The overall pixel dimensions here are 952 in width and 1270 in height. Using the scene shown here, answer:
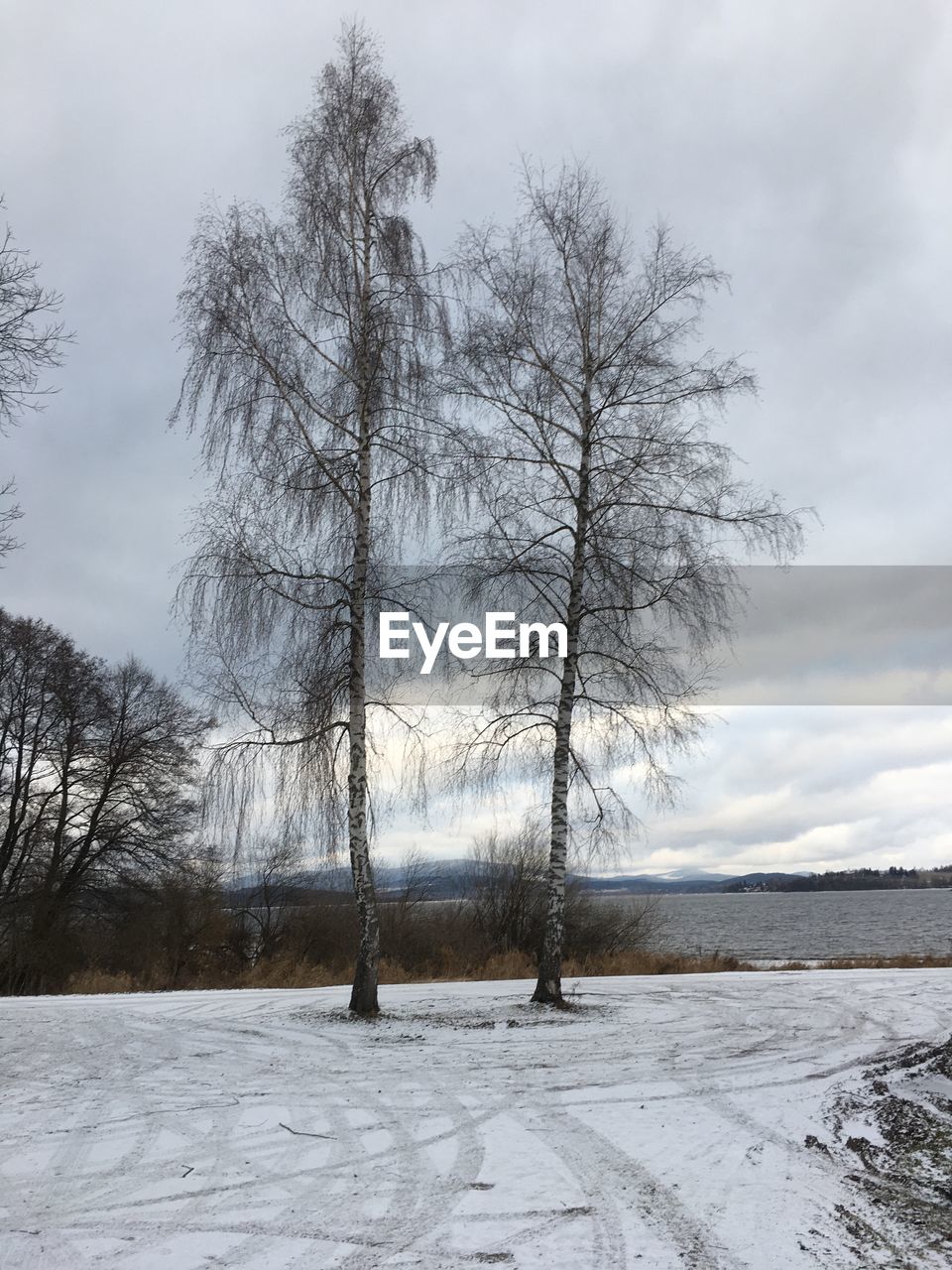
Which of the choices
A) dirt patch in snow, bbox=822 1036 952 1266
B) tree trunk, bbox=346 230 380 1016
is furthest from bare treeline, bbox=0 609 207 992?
dirt patch in snow, bbox=822 1036 952 1266

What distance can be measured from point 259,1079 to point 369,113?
12.9 meters

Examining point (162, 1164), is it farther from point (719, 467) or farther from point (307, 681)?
point (719, 467)

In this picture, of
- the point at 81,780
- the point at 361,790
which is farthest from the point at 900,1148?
the point at 81,780

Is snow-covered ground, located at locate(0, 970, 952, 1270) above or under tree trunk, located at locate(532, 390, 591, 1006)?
under

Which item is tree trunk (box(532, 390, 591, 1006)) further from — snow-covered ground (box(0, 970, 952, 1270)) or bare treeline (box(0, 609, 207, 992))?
bare treeline (box(0, 609, 207, 992))

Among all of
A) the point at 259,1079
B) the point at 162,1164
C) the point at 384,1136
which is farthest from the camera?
the point at 259,1079

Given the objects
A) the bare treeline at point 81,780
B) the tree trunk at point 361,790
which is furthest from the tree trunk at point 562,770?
the bare treeline at point 81,780

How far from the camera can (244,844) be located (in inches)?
469

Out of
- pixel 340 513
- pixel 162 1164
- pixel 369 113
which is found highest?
pixel 369 113

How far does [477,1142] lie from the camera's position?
21.0 ft

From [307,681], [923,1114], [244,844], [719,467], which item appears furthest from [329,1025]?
[719,467]

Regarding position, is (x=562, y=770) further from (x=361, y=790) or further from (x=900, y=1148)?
(x=900, y=1148)

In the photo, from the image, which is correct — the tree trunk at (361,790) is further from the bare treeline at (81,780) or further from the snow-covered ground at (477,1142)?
the bare treeline at (81,780)

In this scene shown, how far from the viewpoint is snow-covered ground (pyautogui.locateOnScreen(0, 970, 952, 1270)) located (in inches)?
186
